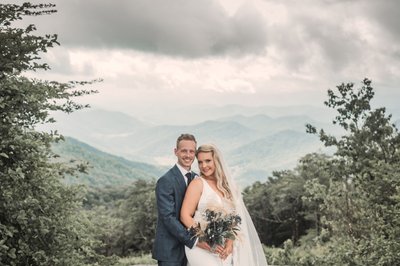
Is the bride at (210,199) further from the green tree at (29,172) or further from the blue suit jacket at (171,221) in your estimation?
the green tree at (29,172)

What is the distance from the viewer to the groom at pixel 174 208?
4.54m

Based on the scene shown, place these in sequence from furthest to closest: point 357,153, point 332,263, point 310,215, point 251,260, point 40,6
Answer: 1. point 310,215
2. point 357,153
3. point 332,263
4. point 40,6
5. point 251,260

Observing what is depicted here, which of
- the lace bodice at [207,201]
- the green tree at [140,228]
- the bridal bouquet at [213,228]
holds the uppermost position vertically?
the lace bodice at [207,201]

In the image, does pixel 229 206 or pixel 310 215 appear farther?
pixel 310 215

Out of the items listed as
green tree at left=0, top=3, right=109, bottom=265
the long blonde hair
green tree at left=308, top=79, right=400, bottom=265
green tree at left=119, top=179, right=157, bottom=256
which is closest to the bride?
the long blonde hair

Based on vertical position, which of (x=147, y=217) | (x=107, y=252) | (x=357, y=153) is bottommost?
(x=107, y=252)

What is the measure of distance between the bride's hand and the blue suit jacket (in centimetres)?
30

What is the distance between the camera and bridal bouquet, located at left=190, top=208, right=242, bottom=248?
14.9 ft

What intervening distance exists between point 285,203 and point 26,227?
37159mm

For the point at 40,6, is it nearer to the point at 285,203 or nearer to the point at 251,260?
the point at 251,260

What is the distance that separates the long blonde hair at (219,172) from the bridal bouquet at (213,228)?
0.28m

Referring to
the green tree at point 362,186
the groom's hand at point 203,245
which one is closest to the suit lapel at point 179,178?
the groom's hand at point 203,245

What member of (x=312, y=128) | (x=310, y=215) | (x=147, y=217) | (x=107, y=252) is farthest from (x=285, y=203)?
(x=312, y=128)

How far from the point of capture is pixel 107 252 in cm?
4047
